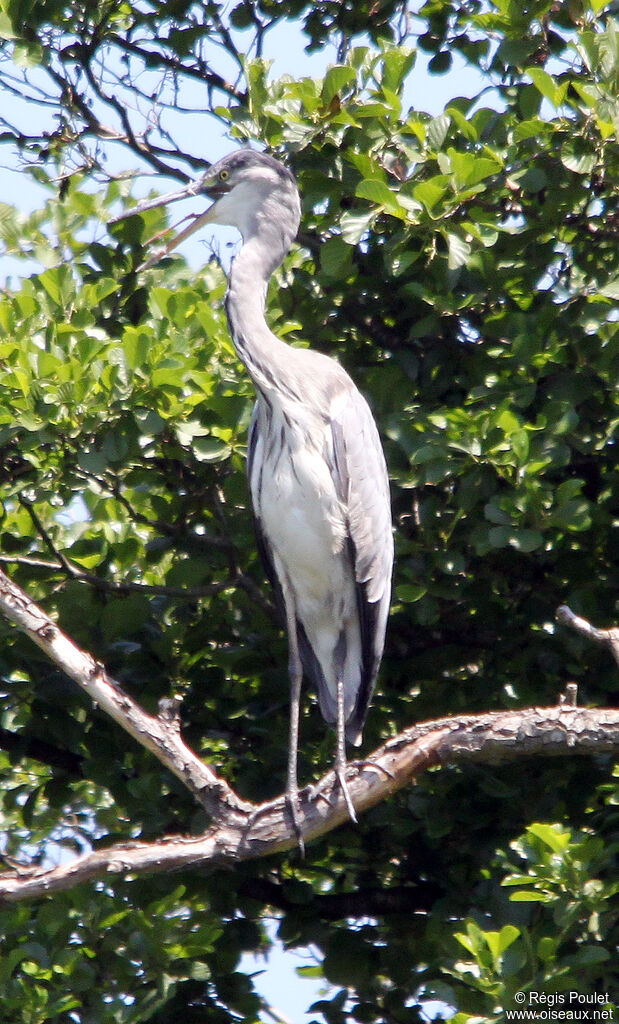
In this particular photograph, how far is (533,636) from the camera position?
12.5 ft

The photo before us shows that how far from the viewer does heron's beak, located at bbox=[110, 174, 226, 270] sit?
416 cm

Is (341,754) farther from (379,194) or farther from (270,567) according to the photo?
(379,194)

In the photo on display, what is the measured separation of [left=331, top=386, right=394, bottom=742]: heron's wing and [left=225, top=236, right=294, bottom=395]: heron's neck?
289 millimetres

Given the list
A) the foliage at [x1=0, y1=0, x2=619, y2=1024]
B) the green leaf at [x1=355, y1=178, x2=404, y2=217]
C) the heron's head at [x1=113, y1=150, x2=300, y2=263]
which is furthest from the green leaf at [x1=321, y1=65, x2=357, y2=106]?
the heron's head at [x1=113, y1=150, x2=300, y2=263]

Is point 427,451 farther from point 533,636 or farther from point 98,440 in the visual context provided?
point 98,440

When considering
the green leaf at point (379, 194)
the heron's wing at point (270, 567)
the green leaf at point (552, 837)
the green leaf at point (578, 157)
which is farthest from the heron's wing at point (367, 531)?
the green leaf at point (578, 157)

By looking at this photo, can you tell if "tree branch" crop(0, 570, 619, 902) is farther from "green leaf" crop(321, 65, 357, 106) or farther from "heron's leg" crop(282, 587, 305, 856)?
"green leaf" crop(321, 65, 357, 106)

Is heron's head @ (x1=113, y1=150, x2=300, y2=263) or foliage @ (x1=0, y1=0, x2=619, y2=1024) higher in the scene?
heron's head @ (x1=113, y1=150, x2=300, y2=263)

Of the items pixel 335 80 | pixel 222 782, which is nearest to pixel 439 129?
pixel 335 80

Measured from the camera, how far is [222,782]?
3.09 metres

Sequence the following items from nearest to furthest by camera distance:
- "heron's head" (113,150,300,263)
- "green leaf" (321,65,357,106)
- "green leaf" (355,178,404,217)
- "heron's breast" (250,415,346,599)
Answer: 1. "green leaf" (355,178,404,217)
2. "green leaf" (321,65,357,106)
3. "heron's breast" (250,415,346,599)
4. "heron's head" (113,150,300,263)

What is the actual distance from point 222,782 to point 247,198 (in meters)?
2.08

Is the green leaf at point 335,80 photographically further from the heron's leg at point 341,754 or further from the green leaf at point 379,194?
the heron's leg at point 341,754

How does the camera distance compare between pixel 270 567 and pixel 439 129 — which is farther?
pixel 270 567
